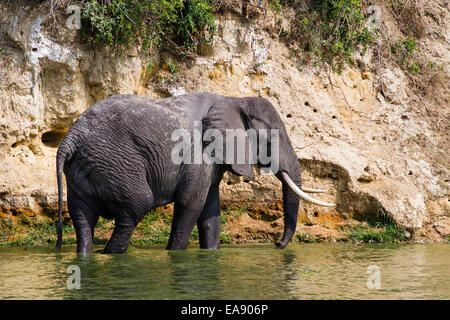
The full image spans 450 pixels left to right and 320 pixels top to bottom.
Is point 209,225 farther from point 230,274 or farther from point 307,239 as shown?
point 230,274

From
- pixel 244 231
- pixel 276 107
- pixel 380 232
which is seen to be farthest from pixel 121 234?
pixel 276 107

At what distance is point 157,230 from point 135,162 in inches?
102

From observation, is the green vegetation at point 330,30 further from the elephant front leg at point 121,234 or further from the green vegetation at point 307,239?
the elephant front leg at point 121,234

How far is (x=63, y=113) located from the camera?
10789 mm

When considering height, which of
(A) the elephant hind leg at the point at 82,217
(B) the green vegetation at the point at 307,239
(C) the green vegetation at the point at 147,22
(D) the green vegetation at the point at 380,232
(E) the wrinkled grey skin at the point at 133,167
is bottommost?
(B) the green vegetation at the point at 307,239

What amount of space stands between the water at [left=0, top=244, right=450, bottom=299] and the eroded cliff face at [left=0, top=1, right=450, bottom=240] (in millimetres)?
1670

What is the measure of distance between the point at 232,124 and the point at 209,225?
143 cm

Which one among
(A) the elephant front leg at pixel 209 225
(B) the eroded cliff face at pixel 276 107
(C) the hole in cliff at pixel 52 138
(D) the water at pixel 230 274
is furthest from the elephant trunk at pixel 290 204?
(C) the hole in cliff at pixel 52 138

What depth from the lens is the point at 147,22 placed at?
11.3m

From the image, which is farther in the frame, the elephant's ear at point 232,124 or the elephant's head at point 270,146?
the elephant's head at point 270,146

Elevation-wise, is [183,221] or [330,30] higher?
[330,30]

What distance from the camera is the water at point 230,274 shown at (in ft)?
17.8

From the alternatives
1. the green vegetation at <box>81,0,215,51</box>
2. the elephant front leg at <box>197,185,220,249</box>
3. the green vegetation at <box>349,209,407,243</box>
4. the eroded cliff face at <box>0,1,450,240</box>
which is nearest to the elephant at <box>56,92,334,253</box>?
the elephant front leg at <box>197,185,220,249</box>

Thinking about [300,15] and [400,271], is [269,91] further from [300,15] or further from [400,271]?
[400,271]
